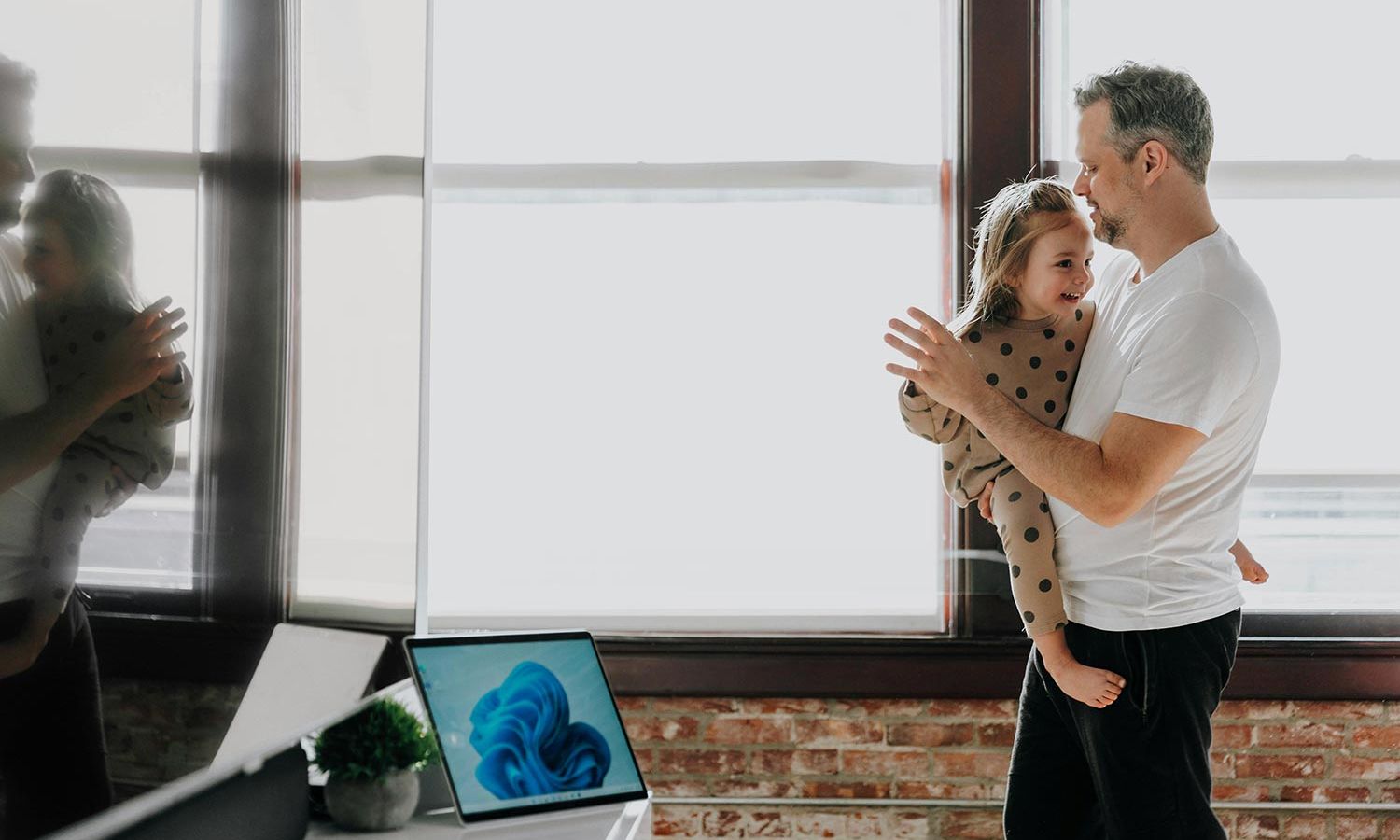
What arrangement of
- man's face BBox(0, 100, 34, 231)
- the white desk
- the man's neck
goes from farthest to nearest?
the man's neck < the white desk < man's face BBox(0, 100, 34, 231)

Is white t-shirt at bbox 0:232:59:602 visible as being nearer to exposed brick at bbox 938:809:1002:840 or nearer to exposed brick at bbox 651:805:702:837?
exposed brick at bbox 651:805:702:837

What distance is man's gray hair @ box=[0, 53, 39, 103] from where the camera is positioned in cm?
63

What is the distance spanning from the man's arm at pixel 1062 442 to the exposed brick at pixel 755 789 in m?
1.31

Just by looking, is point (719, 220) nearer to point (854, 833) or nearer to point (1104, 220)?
point (1104, 220)

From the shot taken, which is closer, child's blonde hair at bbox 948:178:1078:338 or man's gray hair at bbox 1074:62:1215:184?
man's gray hair at bbox 1074:62:1215:184

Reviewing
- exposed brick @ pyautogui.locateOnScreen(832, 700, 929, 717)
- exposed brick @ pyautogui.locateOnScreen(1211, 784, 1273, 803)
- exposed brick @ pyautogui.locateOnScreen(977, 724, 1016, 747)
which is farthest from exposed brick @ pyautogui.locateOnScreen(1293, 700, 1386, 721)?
exposed brick @ pyautogui.locateOnScreen(832, 700, 929, 717)

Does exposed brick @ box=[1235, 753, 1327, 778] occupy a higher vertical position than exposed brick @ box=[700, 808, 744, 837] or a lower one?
higher

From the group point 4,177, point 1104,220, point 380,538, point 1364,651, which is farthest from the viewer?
point 1364,651

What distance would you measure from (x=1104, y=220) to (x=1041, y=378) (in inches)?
10.9

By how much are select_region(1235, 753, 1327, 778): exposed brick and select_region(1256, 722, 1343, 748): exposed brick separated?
0.03 metres

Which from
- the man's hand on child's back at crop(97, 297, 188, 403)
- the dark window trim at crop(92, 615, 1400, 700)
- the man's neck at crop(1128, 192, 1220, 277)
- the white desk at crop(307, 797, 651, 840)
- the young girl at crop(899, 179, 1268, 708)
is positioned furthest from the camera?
the dark window trim at crop(92, 615, 1400, 700)

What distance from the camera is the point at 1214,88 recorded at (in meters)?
2.65

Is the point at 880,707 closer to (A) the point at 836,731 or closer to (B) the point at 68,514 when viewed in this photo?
(A) the point at 836,731

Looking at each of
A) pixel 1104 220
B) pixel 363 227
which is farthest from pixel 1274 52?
pixel 363 227
